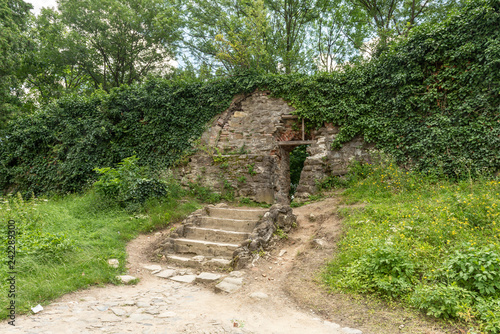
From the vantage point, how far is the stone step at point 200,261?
4848mm

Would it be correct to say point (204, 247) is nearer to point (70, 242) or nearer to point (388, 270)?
point (70, 242)

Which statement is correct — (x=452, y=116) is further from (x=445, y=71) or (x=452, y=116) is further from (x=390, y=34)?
(x=390, y=34)

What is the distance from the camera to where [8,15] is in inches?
517

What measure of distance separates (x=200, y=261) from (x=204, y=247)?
47cm

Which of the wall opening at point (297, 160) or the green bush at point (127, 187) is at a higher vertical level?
the wall opening at point (297, 160)

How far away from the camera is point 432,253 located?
3754 millimetres

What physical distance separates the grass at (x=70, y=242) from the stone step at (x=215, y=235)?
1116 mm

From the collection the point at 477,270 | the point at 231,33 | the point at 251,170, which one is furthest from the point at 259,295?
the point at 231,33

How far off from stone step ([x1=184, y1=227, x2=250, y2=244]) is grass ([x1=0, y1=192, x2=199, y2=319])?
112cm

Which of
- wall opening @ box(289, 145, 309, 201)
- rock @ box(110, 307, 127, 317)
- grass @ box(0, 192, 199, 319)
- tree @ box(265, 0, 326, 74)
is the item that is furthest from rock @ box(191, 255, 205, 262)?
tree @ box(265, 0, 326, 74)

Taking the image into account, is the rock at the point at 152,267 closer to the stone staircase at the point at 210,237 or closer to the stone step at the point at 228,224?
the stone staircase at the point at 210,237

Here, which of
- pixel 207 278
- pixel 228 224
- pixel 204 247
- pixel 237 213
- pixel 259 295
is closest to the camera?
pixel 259 295

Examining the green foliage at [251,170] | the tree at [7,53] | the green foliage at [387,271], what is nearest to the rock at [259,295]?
the green foliage at [387,271]

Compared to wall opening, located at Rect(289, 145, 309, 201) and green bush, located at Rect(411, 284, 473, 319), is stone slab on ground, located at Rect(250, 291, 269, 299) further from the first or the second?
wall opening, located at Rect(289, 145, 309, 201)
